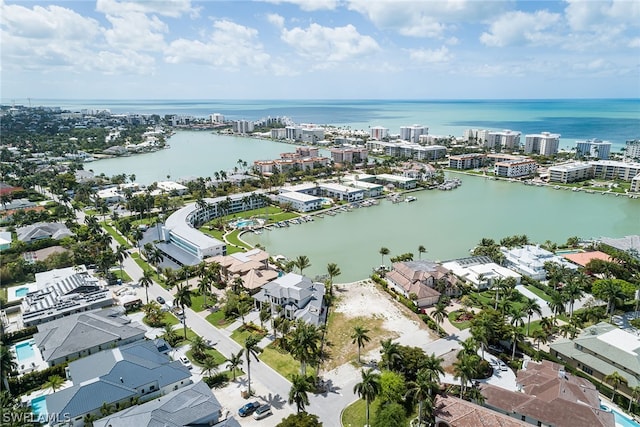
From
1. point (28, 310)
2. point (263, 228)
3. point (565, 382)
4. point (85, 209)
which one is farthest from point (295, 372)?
point (85, 209)

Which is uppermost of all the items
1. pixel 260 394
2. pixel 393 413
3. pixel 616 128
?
pixel 616 128

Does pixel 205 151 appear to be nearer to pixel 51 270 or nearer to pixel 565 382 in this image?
pixel 51 270

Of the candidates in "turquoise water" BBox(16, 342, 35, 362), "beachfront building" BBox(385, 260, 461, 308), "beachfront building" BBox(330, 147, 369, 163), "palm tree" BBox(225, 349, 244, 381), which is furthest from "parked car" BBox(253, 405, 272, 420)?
"beachfront building" BBox(330, 147, 369, 163)

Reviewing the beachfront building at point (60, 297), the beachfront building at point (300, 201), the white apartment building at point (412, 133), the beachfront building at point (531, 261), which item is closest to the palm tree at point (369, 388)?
the beachfront building at point (60, 297)

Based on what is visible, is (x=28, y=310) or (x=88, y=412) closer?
(x=88, y=412)

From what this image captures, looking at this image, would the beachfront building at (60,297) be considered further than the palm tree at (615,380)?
Yes

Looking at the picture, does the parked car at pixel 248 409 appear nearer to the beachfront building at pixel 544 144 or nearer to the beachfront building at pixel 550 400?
the beachfront building at pixel 550 400

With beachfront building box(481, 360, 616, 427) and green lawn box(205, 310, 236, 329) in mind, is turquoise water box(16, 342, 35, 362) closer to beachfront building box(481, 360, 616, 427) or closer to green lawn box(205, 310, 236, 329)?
green lawn box(205, 310, 236, 329)
